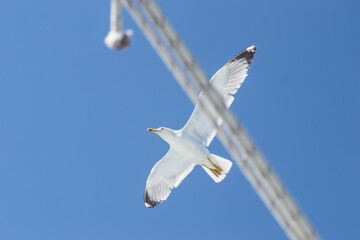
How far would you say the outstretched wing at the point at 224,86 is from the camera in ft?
42.2

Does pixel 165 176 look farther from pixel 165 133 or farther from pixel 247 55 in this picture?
pixel 247 55

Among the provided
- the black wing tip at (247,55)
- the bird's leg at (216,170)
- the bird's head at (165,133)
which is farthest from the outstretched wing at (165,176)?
the black wing tip at (247,55)

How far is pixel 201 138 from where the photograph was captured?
43.5 ft

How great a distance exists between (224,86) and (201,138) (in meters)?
1.37

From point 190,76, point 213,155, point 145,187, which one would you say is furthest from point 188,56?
point 145,187

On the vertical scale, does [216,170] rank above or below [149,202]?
below

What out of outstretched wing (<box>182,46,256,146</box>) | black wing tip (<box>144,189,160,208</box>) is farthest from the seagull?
black wing tip (<box>144,189,160,208</box>)

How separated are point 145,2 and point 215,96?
894 millimetres

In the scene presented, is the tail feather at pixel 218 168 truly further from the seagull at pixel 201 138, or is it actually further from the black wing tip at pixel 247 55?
the black wing tip at pixel 247 55

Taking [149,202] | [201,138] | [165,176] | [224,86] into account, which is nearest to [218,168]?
[201,138]

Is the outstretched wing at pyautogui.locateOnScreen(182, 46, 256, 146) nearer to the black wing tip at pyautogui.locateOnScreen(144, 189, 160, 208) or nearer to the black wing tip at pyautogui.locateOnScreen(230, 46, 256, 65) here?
the black wing tip at pyautogui.locateOnScreen(230, 46, 256, 65)

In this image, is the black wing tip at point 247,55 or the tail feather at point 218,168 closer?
the tail feather at point 218,168

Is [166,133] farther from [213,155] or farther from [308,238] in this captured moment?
[308,238]

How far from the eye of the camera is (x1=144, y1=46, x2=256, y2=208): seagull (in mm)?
12828
